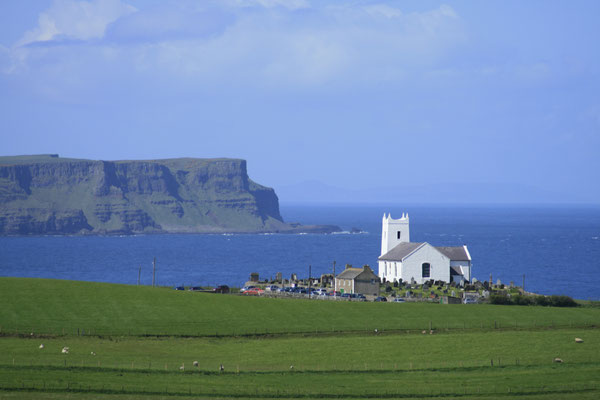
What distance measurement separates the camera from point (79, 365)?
1777 inches

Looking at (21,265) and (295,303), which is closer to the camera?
(295,303)

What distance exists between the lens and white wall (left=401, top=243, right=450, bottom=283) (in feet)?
319

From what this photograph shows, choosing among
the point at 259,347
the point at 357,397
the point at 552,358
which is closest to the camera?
the point at 357,397

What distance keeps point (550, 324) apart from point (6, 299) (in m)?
39.4

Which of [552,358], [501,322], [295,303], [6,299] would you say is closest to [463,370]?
[552,358]

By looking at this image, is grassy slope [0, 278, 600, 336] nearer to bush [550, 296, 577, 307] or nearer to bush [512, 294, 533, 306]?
bush [512, 294, 533, 306]

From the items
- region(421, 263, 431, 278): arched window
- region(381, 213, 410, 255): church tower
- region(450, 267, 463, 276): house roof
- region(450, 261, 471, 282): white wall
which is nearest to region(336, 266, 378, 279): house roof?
region(421, 263, 431, 278): arched window

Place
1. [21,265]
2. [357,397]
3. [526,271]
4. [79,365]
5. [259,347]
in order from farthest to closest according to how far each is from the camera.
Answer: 1. [21,265]
2. [526,271]
3. [259,347]
4. [79,365]
5. [357,397]

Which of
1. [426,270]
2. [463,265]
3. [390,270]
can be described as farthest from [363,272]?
[463,265]

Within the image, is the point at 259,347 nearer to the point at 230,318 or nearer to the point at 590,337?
the point at 230,318

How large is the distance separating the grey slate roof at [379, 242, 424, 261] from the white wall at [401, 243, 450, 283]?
88 centimetres

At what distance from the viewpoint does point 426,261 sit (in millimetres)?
97125

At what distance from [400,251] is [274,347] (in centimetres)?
4844

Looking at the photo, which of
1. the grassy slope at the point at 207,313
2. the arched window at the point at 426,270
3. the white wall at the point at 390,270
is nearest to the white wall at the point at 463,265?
the arched window at the point at 426,270
